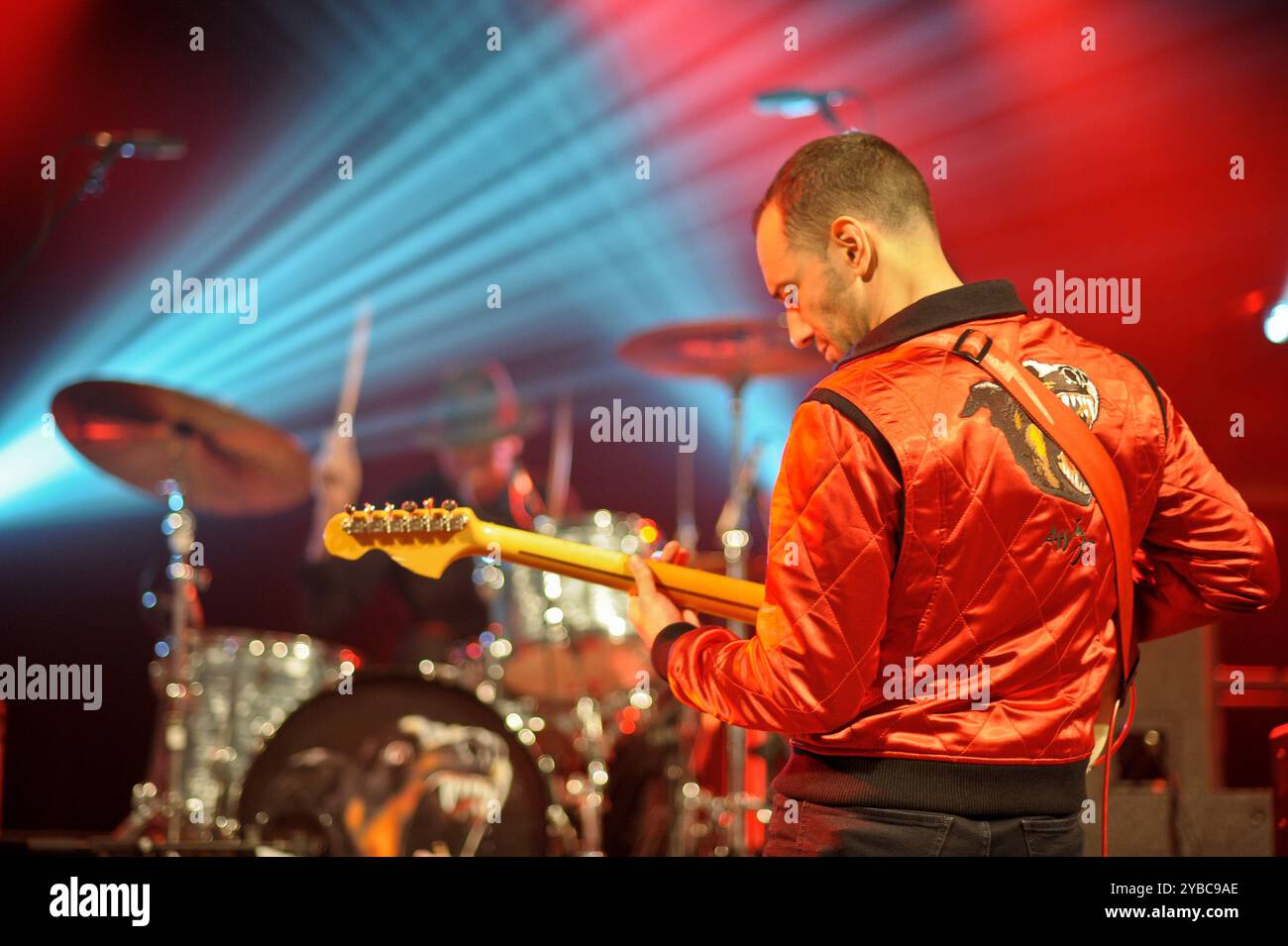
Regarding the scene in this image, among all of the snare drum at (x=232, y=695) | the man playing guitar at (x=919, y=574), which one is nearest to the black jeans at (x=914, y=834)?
the man playing guitar at (x=919, y=574)

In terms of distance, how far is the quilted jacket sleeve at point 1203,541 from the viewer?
2135 millimetres

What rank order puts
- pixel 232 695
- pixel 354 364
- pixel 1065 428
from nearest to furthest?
pixel 1065 428 < pixel 232 695 < pixel 354 364

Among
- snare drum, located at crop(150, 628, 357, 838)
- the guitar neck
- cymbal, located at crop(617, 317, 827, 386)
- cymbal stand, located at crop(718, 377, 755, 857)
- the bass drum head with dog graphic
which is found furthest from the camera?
snare drum, located at crop(150, 628, 357, 838)

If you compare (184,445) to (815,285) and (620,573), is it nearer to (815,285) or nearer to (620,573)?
(620,573)

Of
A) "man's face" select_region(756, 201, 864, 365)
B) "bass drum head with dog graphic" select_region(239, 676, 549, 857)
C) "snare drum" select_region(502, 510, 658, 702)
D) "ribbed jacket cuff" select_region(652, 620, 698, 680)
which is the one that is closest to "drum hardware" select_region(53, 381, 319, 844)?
"bass drum head with dog graphic" select_region(239, 676, 549, 857)

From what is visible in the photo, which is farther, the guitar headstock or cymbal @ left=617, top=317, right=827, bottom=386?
cymbal @ left=617, top=317, right=827, bottom=386

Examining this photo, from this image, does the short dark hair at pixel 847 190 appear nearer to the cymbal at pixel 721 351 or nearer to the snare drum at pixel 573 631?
the cymbal at pixel 721 351

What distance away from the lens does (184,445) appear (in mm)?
5465

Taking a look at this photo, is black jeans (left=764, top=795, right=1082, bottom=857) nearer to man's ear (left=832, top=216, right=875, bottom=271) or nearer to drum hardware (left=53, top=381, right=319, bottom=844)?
man's ear (left=832, top=216, right=875, bottom=271)

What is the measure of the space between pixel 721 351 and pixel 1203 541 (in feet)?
11.5

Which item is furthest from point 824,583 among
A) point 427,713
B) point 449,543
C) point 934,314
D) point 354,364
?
point 354,364

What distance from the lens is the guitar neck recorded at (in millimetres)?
2482

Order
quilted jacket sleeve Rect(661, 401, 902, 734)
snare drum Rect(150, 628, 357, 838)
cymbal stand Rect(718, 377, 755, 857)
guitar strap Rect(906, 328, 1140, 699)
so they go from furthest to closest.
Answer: snare drum Rect(150, 628, 357, 838), cymbal stand Rect(718, 377, 755, 857), guitar strap Rect(906, 328, 1140, 699), quilted jacket sleeve Rect(661, 401, 902, 734)
